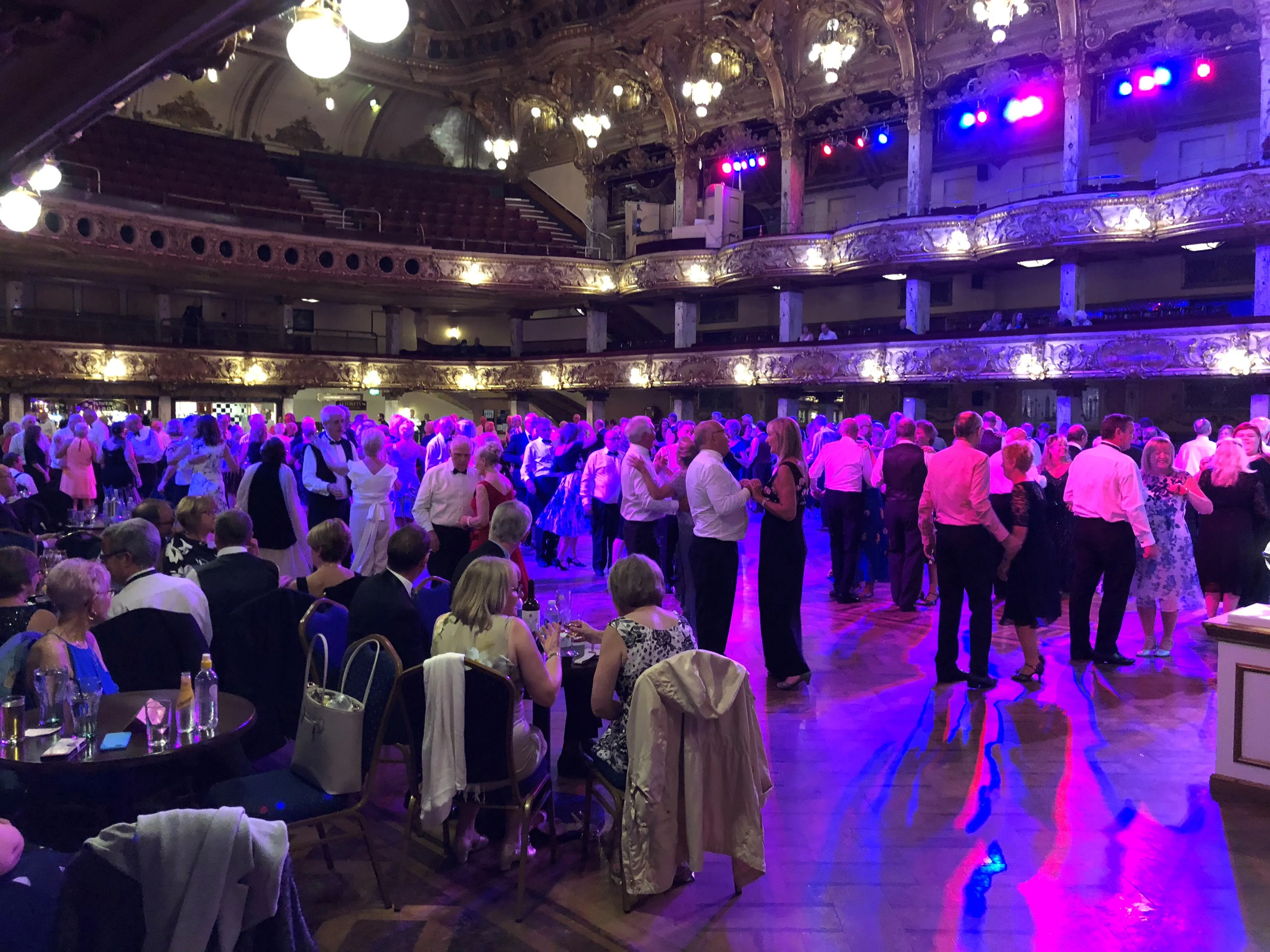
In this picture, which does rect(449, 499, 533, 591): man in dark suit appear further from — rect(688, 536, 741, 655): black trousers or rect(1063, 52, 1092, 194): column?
rect(1063, 52, 1092, 194): column

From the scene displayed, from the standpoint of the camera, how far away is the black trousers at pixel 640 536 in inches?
275

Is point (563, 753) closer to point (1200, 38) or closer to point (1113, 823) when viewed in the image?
point (1113, 823)

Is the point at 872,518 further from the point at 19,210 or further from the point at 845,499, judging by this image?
the point at 19,210

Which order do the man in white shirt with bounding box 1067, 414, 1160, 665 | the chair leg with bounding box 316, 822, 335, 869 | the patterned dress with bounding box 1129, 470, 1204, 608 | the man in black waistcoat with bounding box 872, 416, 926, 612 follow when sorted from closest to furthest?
the chair leg with bounding box 316, 822, 335, 869
the man in white shirt with bounding box 1067, 414, 1160, 665
the patterned dress with bounding box 1129, 470, 1204, 608
the man in black waistcoat with bounding box 872, 416, 926, 612

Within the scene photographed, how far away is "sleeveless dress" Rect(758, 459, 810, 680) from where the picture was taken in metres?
5.43

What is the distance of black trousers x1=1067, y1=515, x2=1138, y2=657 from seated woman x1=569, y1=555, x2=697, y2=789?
378 cm

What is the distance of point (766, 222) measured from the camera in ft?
82.4

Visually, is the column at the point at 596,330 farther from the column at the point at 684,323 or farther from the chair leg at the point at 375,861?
the chair leg at the point at 375,861

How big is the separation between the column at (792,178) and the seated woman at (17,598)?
1967 centimetres

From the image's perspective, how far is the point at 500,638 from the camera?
3.19 meters

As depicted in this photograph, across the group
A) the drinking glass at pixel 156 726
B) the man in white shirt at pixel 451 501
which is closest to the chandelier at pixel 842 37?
the man in white shirt at pixel 451 501

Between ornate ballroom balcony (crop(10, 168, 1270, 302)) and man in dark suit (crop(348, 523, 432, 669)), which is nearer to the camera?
man in dark suit (crop(348, 523, 432, 669))

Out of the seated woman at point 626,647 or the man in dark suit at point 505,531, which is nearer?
the seated woman at point 626,647

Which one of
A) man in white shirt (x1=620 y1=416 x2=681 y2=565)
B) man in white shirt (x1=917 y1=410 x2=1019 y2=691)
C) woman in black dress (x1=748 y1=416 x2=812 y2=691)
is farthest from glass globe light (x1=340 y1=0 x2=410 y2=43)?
man in white shirt (x1=917 y1=410 x2=1019 y2=691)
